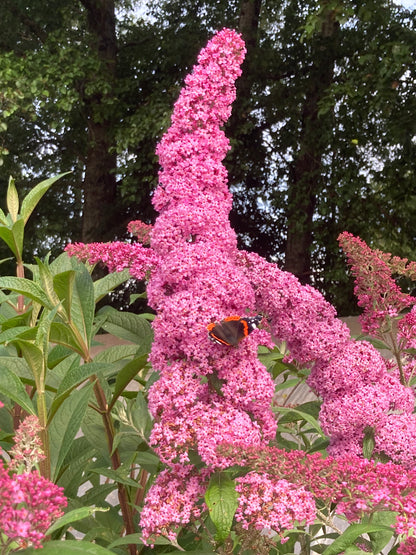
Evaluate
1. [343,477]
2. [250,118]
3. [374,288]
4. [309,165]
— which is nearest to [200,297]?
[343,477]

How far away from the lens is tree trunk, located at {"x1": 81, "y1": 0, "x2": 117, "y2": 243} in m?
11.5

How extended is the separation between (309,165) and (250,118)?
1559 millimetres

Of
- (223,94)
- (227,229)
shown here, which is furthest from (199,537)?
(223,94)

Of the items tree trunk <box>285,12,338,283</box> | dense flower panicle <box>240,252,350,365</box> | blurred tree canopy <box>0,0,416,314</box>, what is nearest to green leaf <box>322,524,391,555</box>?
dense flower panicle <box>240,252,350,365</box>

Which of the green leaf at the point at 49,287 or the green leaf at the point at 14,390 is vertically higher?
the green leaf at the point at 49,287

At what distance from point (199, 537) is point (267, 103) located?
35.9ft

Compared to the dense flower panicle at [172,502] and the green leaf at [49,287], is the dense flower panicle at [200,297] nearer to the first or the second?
the dense flower panicle at [172,502]

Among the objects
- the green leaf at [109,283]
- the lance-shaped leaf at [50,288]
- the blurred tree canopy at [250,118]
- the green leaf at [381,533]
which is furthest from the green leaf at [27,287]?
the blurred tree canopy at [250,118]

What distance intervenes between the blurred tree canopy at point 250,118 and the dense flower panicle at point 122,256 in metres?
8.00

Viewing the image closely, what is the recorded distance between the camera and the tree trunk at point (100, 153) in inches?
452

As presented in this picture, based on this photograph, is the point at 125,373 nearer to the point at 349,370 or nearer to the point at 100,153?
the point at 349,370

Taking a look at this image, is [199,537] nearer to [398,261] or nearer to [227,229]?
[227,229]

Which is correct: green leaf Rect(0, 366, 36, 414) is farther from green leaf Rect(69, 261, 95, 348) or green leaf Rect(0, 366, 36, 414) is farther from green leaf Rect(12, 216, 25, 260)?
green leaf Rect(12, 216, 25, 260)

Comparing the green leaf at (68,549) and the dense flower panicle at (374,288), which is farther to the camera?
the dense flower panicle at (374,288)
